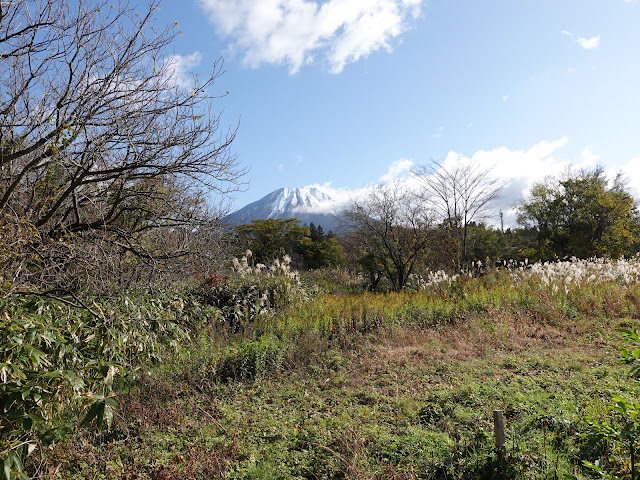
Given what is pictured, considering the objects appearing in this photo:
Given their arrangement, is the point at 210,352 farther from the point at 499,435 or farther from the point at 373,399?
the point at 499,435

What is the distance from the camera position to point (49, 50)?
4.36 metres

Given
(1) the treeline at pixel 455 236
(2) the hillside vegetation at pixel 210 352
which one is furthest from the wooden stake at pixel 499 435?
(1) the treeline at pixel 455 236

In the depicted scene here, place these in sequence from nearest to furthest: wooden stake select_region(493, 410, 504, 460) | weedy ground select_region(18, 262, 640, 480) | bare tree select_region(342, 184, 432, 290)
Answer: wooden stake select_region(493, 410, 504, 460) < weedy ground select_region(18, 262, 640, 480) < bare tree select_region(342, 184, 432, 290)

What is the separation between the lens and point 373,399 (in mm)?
4086

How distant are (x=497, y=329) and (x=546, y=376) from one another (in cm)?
200

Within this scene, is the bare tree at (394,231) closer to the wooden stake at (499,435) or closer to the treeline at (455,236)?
the treeline at (455,236)

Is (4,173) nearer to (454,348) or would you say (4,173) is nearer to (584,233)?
(454,348)

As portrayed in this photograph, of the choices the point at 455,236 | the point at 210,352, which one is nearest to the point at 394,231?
the point at 455,236

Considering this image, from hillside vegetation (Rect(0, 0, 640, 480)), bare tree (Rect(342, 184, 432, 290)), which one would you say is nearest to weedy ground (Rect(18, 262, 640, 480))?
hillside vegetation (Rect(0, 0, 640, 480))

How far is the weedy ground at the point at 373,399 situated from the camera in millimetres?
2855

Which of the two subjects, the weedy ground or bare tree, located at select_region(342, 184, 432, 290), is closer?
the weedy ground

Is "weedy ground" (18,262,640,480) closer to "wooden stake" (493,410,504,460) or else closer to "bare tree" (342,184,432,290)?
"wooden stake" (493,410,504,460)

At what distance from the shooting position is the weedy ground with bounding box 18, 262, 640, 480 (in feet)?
9.37

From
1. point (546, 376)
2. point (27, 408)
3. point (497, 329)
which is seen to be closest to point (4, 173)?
point (27, 408)
